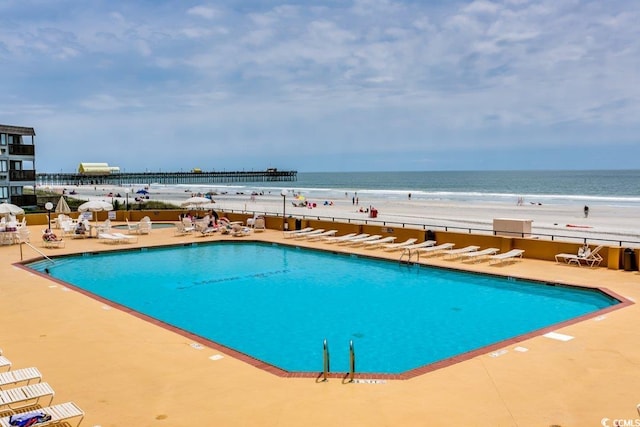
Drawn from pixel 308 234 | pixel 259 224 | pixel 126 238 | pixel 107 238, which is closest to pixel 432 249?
pixel 308 234

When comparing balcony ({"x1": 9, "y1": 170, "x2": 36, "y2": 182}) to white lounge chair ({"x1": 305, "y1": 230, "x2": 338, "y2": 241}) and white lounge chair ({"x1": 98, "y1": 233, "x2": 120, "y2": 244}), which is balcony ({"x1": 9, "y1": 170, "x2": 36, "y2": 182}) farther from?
white lounge chair ({"x1": 305, "y1": 230, "x2": 338, "y2": 241})

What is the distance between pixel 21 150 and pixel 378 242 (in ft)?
98.6

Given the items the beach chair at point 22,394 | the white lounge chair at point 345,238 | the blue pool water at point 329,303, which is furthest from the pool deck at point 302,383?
the white lounge chair at point 345,238

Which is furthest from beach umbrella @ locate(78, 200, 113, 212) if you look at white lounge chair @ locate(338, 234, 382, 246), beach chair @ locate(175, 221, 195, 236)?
white lounge chair @ locate(338, 234, 382, 246)

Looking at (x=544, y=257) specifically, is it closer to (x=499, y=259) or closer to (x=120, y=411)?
(x=499, y=259)

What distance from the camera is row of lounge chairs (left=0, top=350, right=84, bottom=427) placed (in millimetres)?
4957

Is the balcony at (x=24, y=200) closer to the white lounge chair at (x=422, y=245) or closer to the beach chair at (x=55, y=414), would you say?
the white lounge chair at (x=422, y=245)

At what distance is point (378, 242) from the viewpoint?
19531 millimetres

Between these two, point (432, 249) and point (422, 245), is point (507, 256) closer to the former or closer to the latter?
point (432, 249)

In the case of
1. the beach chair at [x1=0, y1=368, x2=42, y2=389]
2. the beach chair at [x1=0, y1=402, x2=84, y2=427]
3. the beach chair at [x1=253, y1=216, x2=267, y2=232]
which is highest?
the beach chair at [x1=253, y1=216, x2=267, y2=232]

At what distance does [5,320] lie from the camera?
9617 mm

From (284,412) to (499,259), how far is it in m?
12.2

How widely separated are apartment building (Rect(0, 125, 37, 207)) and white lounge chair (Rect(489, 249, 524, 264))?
106 feet

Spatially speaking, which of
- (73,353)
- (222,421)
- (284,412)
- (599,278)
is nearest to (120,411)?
(222,421)
